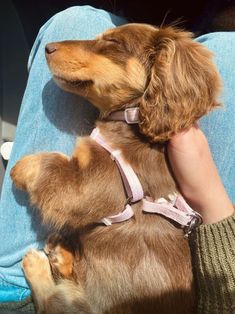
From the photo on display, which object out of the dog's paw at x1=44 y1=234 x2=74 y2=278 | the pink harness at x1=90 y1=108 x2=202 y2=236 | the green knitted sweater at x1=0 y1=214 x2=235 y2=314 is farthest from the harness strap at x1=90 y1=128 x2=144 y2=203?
the dog's paw at x1=44 y1=234 x2=74 y2=278

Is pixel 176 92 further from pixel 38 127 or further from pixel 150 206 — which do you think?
pixel 38 127

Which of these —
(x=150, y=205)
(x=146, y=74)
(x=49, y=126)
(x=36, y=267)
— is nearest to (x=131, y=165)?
(x=150, y=205)

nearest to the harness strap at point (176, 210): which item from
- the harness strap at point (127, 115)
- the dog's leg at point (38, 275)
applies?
the harness strap at point (127, 115)

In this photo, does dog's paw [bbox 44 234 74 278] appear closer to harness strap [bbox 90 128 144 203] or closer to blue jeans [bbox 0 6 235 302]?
blue jeans [bbox 0 6 235 302]

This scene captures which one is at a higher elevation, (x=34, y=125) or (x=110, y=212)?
(x=34, y=125)

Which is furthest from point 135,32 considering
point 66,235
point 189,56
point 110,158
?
point 66,235

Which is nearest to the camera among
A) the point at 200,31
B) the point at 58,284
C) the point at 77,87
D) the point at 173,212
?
the point at 173,212

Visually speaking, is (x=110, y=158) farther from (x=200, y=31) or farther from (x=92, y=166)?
(x=200, y=31)
